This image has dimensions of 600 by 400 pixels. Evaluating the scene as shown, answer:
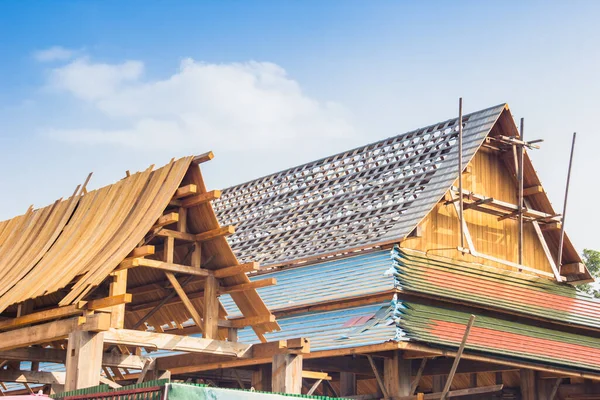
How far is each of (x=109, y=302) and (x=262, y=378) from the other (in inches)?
332

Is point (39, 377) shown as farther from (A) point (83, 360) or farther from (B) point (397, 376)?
(B) point (397, 376)

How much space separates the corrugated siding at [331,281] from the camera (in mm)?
22000

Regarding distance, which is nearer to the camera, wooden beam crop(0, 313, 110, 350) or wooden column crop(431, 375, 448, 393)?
wooden beam crop(0, 313, 110, 350)

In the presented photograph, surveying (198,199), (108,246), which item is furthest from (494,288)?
(108,246)

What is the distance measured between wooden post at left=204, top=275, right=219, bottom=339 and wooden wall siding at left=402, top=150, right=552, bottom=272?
7277 millimetres

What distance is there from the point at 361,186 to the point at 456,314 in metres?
5.13

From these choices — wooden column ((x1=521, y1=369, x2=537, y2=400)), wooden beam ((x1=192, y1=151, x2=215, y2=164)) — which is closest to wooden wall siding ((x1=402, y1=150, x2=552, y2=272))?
wooden column ((x1=521, y1=369, x2=537, y2=400))

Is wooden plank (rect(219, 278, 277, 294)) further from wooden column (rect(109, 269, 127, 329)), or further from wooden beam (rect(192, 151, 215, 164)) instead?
wooden beam (rect(192, 151, 215, 164))

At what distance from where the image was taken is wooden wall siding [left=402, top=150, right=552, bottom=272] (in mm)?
23641

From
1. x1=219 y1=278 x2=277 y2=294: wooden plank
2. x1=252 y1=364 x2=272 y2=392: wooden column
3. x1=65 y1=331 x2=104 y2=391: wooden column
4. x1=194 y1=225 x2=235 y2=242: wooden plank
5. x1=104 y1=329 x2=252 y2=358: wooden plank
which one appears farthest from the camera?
x1=252 y1=364 x2=272 y2=392: wooden column

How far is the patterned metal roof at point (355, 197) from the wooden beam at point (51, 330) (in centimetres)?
909

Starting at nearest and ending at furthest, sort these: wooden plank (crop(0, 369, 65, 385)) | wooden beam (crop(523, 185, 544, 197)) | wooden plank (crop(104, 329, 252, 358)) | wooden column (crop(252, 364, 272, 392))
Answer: wooden plank (crop(104, 329, 252, 358)) < wooden plank (crop(0, 369, 65, 385)) < wooden column (crop(252, 364, 272, 392)) < wooden beam (crop(523, 185, 544, 197))

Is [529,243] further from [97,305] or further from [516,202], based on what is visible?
[97,305]

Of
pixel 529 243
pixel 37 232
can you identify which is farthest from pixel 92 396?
pixel 529 243
